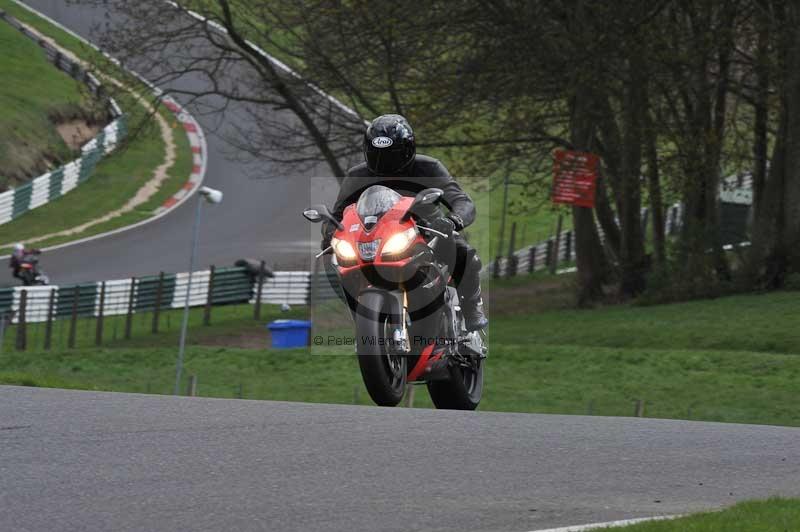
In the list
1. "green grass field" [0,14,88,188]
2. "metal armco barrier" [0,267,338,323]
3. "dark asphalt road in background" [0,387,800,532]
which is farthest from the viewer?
"green grass field" [0,14,88,188]

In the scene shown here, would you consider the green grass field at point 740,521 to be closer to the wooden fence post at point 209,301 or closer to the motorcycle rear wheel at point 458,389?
the motorcycle rear wheel at point 458,389

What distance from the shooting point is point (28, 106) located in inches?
2013

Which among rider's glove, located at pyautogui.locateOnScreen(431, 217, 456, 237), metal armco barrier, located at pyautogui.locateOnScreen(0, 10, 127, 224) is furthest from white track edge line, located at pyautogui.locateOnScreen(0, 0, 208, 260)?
rider's glove, located at pyautogui.locateOnScreen(431, 217, 456, 237)

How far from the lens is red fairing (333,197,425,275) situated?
948cm

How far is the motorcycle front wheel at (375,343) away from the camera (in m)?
9.41

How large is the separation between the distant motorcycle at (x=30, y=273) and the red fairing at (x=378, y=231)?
27746 mm

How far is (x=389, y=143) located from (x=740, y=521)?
4.41m

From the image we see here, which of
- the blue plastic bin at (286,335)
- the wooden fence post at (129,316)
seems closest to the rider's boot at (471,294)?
the blue plastic bin at (286,335)

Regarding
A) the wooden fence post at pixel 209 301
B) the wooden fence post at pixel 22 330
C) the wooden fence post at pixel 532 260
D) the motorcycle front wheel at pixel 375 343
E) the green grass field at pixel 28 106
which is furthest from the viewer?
the green grass field at pixel 28 106

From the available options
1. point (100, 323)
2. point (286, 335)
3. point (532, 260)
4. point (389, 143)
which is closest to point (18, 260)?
point (100, 323)

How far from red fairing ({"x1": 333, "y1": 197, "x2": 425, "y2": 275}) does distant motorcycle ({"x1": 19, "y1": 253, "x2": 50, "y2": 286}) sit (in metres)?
27.7

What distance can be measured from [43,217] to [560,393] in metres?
28.9

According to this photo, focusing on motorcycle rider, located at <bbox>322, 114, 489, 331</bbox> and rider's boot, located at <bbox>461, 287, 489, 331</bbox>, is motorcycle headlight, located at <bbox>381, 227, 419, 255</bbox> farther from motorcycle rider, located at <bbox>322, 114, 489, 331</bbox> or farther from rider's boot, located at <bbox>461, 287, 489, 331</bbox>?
rider's boot, located at <bbox>461, 287, 489, 331</bbox>

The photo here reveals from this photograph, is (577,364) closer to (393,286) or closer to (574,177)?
(574,177)
